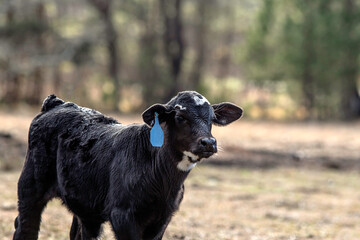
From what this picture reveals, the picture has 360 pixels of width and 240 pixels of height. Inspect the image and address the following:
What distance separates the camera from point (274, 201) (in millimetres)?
11367

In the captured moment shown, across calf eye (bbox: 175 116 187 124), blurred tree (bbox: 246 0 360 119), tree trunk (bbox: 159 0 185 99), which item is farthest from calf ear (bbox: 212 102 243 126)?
tree trunk (bbox: 159 0 185 99)

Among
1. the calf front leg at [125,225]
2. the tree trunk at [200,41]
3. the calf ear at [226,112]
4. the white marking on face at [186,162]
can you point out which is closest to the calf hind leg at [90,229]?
the calf front leg at [125,225]

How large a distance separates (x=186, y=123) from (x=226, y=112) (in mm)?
651

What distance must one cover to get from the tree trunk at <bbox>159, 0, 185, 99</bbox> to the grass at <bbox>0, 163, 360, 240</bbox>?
17717 millimetres

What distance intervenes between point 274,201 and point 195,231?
132 inches

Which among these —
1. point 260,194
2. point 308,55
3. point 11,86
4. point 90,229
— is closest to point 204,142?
point 90,229

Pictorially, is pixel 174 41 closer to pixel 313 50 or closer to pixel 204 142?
pixel 313 50

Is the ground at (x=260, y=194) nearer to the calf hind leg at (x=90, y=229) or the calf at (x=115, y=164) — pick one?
the calf at (x=115, y=164)

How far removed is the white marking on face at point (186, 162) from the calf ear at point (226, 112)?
22.4 inches

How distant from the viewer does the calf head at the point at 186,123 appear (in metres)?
4.54

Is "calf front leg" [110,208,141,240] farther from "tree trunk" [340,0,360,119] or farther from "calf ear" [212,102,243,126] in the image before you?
"tree trunk" [340,0,360,119]

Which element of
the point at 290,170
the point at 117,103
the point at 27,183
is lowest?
the point at 117,103

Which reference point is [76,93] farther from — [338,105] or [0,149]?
[0,149]

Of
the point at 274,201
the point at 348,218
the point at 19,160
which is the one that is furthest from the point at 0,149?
the point at 348,218
